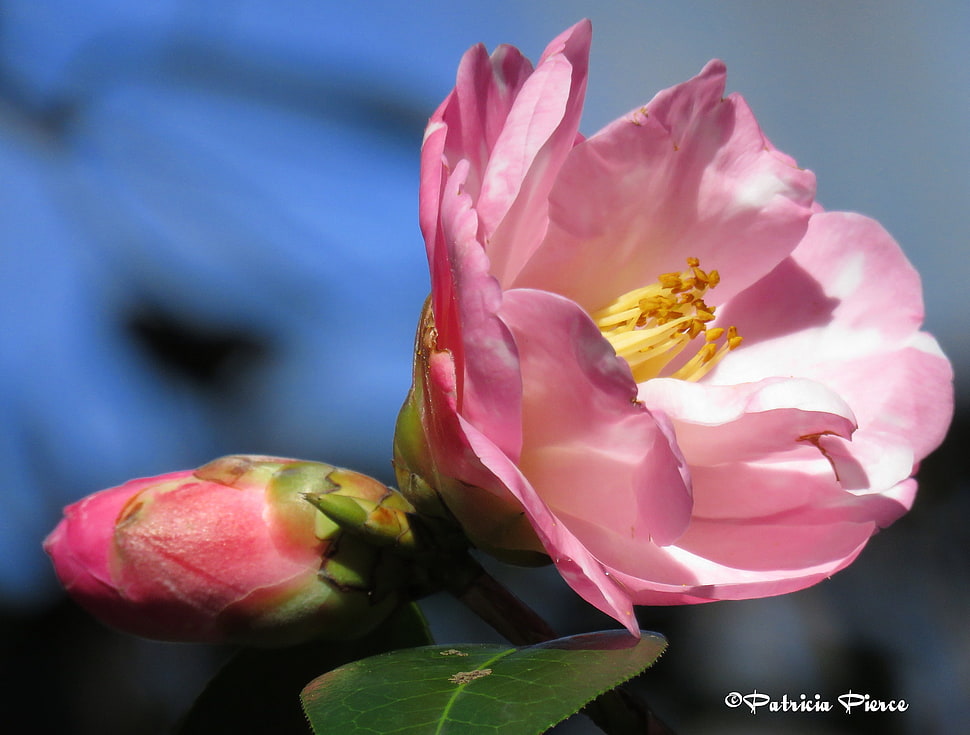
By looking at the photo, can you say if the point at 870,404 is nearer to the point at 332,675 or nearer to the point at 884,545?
the point at 332,675

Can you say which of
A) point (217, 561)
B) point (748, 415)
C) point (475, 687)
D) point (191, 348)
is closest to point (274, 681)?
point (217, 561)

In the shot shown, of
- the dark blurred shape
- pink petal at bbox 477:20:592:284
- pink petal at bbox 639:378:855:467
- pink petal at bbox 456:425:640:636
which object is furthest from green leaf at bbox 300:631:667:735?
the dark blurred shape

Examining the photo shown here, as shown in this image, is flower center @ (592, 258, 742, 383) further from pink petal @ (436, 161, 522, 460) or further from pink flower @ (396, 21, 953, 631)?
pink petal @ (436, 161, 522, 460)

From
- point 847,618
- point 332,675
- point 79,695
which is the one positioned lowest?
point 79,695

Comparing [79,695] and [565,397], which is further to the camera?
[79,695]

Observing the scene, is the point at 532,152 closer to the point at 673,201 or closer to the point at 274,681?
the point at 673,201

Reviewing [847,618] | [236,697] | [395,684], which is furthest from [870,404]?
[847,618]
